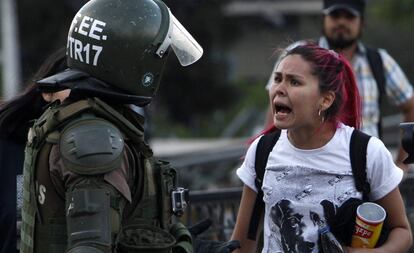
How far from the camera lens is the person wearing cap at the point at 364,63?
6.73 metres

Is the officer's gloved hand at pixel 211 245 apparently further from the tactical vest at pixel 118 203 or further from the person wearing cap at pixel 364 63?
the person wearing cap at pixel 364 63

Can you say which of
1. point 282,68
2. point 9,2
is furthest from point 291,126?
point 9,2

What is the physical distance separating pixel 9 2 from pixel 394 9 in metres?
6.31

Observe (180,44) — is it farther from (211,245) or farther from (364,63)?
(364,63)

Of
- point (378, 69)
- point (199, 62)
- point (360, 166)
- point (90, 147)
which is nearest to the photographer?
point (90, 147)

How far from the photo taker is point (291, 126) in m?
4.08

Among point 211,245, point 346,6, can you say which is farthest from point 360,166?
point 346,6

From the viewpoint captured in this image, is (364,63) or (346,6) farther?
(346,6)

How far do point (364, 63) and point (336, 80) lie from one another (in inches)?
105

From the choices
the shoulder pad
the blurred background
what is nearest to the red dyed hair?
the shoulder pad

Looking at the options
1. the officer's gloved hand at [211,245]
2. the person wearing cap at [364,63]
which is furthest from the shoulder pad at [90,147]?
the person wearing cap at [364,63]

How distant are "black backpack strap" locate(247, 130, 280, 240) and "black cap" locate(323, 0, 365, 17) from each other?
2792 millimetres

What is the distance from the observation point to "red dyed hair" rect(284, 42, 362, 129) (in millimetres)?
4168

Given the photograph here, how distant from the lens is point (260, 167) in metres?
4.29
